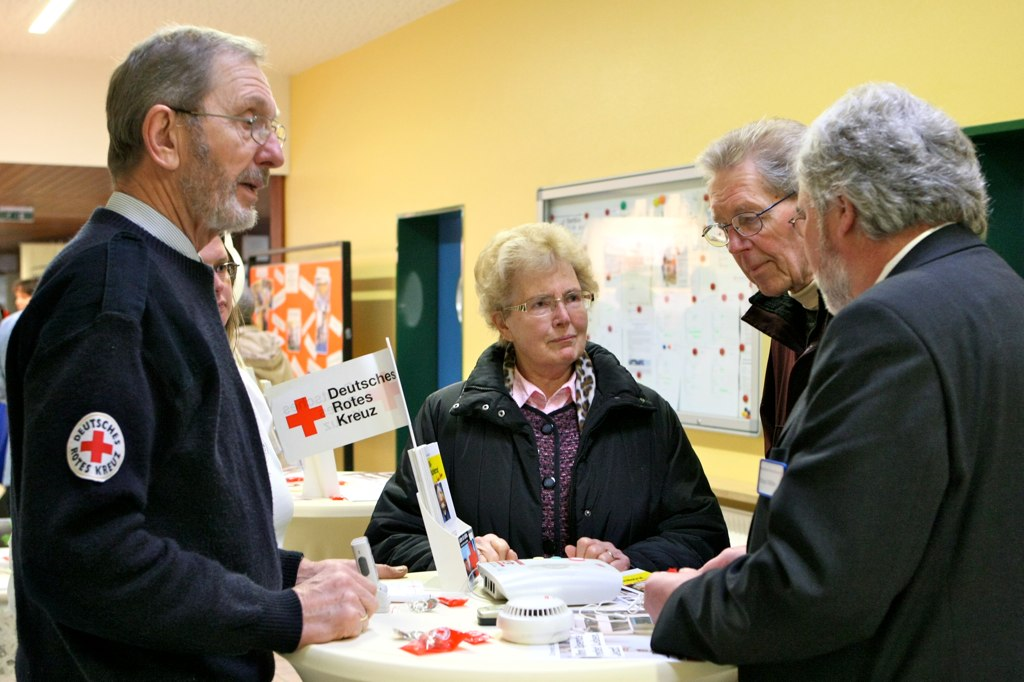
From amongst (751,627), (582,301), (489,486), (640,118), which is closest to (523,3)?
(640,118)

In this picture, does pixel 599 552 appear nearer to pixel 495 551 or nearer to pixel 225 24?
pixel 495 551

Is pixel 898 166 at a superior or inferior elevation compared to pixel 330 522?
superior

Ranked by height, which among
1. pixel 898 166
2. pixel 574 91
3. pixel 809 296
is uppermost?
pixel 574 91

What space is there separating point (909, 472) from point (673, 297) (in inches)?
137

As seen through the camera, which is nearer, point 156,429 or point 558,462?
point 156,429

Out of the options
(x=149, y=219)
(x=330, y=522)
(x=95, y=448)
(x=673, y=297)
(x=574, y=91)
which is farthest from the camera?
(x=574, y=91)

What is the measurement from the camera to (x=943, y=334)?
1.24 meters

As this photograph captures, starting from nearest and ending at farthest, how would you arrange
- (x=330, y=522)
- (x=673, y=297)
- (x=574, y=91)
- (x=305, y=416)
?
1. (x=305, y=416)
2. (x=330, y=522)
3. (x=673, y=297)
4. (x=574, y=91)

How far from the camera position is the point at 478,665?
151 cm

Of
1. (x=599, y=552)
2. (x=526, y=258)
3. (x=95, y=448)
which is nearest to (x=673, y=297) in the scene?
(x=526, y=258)

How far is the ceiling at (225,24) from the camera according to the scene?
6.70 m

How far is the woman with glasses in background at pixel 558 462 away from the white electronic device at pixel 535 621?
512mm

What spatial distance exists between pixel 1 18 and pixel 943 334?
7324mm

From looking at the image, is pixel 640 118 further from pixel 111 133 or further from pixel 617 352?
pixel 111 133
